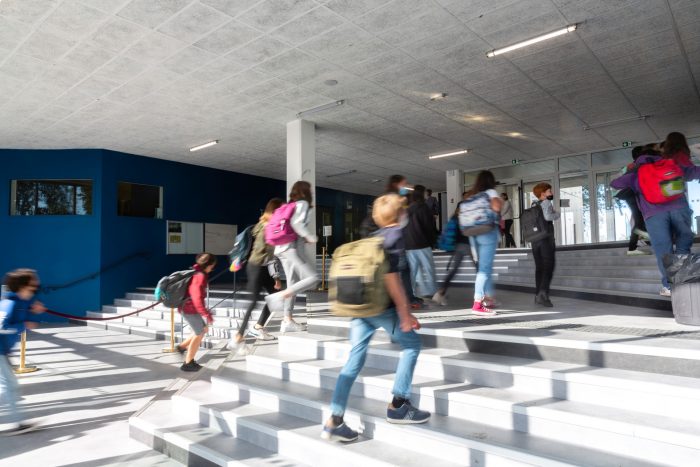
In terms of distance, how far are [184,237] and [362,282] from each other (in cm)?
1159

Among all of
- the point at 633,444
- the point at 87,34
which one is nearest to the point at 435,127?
the point at 87,34

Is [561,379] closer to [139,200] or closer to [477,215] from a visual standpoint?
[477,215]

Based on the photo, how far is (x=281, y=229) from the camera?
4.22 meters

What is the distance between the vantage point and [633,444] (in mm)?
2217

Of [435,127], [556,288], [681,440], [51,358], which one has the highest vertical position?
[435,127]

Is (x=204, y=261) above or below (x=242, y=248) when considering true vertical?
below

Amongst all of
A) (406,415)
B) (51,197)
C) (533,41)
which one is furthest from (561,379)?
(51,197)

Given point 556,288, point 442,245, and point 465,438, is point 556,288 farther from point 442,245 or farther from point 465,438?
point 465,438

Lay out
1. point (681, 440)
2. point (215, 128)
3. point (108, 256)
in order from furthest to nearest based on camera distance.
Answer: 1. point (108, 256)
2. point (215, 128)
3. point (681, 440)

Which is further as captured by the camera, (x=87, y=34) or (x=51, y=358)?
(x=51, y=358)

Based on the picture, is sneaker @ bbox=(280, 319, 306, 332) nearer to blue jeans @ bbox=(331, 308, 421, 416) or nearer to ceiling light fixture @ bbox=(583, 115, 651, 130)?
blue jeans @ bbox=(331, 308, 421, 416)

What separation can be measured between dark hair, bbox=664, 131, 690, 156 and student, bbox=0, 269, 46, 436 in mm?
5458

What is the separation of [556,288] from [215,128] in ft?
23.9

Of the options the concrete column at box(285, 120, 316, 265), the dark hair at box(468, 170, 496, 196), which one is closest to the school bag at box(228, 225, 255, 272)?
the dark hair at box(468, 170, 496, 196)
